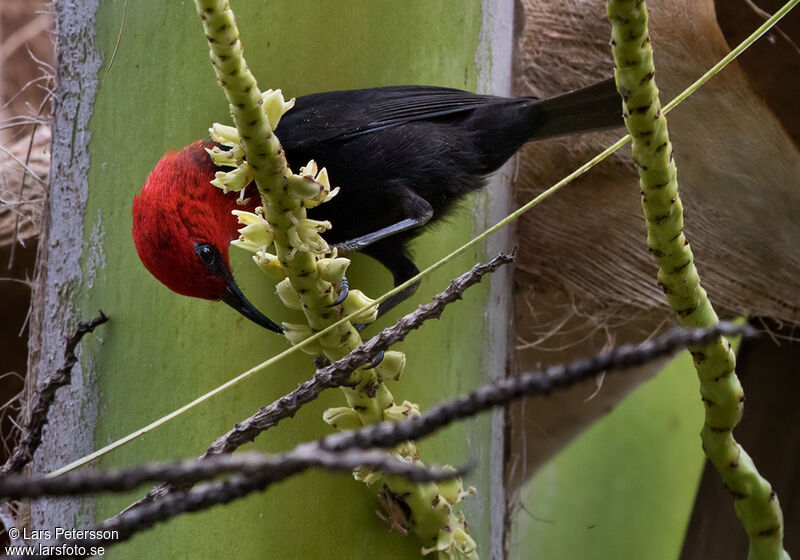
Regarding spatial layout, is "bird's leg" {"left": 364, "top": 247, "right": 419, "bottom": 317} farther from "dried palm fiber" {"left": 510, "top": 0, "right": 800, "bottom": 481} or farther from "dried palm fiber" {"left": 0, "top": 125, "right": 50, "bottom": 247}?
"dried palm fiber" {"left": 0, "top": 125, "right": 50, "bottom": 247}

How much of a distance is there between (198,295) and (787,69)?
128 cm

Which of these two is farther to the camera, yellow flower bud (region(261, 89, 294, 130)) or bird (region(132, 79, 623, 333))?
bird (region(132, 79, 623, 333))

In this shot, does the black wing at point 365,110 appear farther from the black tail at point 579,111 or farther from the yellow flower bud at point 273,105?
the yellow flower bud at point 273,105

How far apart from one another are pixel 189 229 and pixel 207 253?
0.21ft

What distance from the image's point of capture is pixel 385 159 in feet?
5.16

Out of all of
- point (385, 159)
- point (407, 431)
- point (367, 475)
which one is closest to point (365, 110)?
point (385, 159)

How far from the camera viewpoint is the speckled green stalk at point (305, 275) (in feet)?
2.30

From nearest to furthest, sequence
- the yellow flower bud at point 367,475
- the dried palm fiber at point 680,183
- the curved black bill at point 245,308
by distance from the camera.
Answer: the yellow flower bud at point 367,475, the curved black bill at point 245,308, the dried palm fiber at point 680,183

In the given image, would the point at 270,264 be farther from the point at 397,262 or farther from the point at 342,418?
the point at 397,262

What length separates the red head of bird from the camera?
1266 mm

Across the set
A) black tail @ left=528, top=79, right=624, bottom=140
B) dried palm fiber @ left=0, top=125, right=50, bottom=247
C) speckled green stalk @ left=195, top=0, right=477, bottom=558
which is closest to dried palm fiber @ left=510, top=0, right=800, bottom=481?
black tail @ left=528, top=79, right=624, bottom=140

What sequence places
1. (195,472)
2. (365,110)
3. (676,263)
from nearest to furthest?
(195,472), (676,263), (365,110)

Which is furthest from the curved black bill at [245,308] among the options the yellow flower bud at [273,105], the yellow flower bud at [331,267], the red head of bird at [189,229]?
the yellow flower bud at [273,105]

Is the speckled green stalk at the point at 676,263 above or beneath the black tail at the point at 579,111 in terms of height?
beneath
